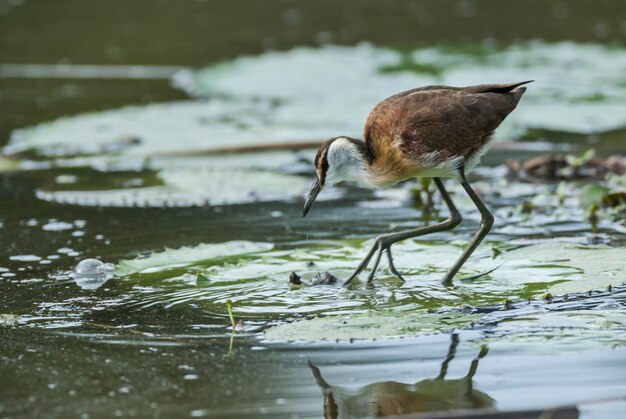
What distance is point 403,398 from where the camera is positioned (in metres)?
4.39

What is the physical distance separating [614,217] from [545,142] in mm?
3115

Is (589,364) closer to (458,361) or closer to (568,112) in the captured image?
(458,361)

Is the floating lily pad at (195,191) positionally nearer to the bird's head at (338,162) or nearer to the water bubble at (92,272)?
the water bubble at (92,272)

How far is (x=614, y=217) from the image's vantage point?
7.51 metres

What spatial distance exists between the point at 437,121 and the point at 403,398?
2264mm

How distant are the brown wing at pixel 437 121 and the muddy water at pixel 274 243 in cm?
70

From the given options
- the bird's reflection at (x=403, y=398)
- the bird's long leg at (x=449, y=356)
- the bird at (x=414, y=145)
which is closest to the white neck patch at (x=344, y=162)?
the bird at (x=414, y=145)

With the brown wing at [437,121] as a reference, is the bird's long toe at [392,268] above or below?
below

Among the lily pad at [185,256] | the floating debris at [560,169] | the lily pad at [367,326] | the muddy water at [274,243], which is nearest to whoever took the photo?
the muddy water at [274,243]

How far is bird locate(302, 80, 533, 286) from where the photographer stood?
620 centimetres

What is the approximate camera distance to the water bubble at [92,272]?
6.32 meters

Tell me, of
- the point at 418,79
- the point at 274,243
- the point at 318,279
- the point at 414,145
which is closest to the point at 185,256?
the point at 274,243

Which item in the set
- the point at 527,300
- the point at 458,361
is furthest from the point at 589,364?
the point at 527,300

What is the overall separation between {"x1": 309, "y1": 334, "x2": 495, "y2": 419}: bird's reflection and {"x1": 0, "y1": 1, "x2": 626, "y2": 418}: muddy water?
0.5 inches
